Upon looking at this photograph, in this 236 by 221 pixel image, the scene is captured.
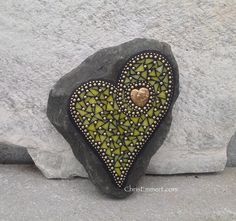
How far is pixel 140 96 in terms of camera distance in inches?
35.9

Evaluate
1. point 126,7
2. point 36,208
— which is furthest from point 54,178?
point 126,7

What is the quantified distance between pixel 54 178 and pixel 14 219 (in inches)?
7.1

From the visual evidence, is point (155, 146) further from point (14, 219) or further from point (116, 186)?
point (14, 219)

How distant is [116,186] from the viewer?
3.02ft

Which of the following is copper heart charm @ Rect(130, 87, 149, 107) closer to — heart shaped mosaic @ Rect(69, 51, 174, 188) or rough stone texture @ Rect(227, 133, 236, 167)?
heart shaped mosaic @ Rect(69, 51, 174, 188)

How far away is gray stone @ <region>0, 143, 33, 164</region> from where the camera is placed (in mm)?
1109

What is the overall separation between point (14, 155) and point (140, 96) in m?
0.37

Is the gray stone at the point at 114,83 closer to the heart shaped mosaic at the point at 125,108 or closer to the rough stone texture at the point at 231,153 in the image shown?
the heart shaped mosaic at the point at 125,108

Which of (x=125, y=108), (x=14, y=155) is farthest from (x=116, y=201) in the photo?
Result: (x=14, y=155)

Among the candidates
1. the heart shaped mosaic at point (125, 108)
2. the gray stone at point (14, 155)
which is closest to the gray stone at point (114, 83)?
the heart shaped mosaic at point (125, 108)

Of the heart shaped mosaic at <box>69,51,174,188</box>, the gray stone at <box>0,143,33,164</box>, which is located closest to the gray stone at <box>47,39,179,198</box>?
the heart shaped mosaic at <box>69,51,174,188</box>

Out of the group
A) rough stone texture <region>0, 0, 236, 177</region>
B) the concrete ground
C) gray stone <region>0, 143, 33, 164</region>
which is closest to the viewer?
the concrete ground

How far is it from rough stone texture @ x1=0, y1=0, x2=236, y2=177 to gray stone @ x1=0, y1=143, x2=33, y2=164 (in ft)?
0.32

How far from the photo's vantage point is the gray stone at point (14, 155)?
3.64ft
